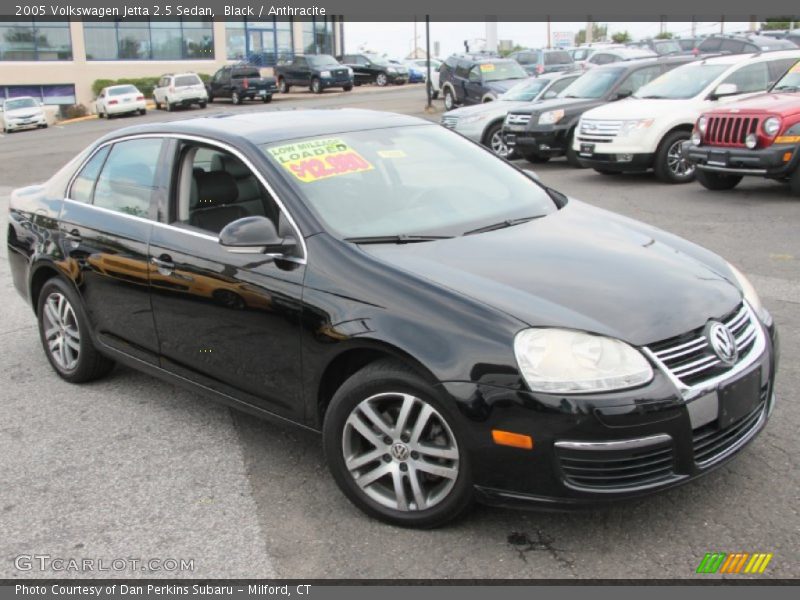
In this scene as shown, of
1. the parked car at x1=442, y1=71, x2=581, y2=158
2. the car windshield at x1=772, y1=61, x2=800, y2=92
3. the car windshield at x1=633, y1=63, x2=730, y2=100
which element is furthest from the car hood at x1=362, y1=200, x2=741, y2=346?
the parked car at x1=442, y1=71, x2=581, y2=158

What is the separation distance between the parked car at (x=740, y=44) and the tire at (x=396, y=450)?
23.8 meters

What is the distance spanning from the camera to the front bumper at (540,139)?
15.0 m

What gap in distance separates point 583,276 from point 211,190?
6.58 ft

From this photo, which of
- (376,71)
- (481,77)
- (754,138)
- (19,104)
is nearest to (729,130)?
(754,138)

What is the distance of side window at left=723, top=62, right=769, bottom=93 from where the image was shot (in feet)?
42.9

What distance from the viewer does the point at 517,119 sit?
608 inches

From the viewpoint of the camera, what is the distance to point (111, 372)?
564 cm

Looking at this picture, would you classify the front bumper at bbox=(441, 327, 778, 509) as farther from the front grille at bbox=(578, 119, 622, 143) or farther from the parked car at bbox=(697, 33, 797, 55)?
the parked car at bbox=(697, 33, 797, 55)

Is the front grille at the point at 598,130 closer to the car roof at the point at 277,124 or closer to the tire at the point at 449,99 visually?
the car roof at the point at 277,124

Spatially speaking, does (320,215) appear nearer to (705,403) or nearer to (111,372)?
(705,403)

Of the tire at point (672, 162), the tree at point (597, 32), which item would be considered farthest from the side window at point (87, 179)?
the tree at point (597, 32)

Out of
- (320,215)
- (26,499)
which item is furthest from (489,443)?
(26,499)

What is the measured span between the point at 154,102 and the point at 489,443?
145 ft

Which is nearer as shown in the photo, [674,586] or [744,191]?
[674,586]
